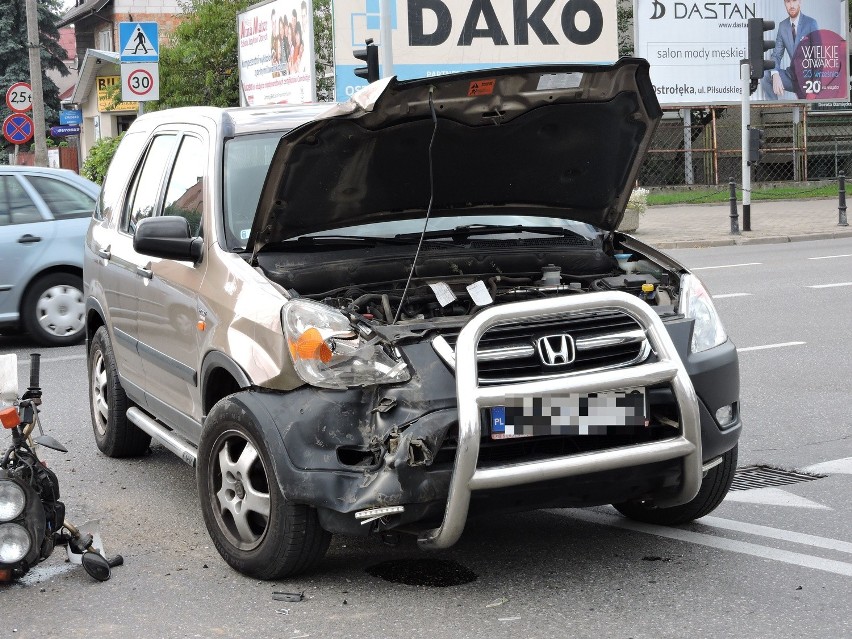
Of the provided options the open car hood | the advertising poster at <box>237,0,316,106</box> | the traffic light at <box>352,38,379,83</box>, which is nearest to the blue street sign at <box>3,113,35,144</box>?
the advertising poster at <box>237,0,316,106</box>

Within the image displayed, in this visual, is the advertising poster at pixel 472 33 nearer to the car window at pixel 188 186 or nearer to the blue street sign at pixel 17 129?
the blue street sign at pixel 17 129

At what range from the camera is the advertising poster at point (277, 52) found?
2953 cm

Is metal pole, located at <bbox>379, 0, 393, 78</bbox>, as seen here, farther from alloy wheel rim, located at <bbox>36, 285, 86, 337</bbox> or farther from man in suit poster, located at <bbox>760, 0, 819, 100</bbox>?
man in suit poster, located at <bbox>760, 0, 819, 100</bbox>

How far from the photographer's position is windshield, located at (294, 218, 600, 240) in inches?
216

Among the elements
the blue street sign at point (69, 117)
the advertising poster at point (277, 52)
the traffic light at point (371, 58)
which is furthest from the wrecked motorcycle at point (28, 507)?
the blue street sign at point (69, 117)

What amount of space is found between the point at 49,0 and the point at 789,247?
50213mm

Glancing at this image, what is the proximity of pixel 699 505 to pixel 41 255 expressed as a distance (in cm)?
782

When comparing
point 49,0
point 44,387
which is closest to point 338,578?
point 44,387

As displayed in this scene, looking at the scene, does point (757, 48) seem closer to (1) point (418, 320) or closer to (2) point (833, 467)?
(2) point (833, 467)

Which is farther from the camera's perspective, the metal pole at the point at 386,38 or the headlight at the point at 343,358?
the metal pole at the point at 386,38

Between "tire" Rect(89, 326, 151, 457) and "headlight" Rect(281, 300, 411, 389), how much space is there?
8.20 ft

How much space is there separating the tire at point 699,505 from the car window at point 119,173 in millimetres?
3207

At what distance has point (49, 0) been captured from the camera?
204 feet

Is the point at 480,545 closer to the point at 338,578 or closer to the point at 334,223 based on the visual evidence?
the point at 338,578
